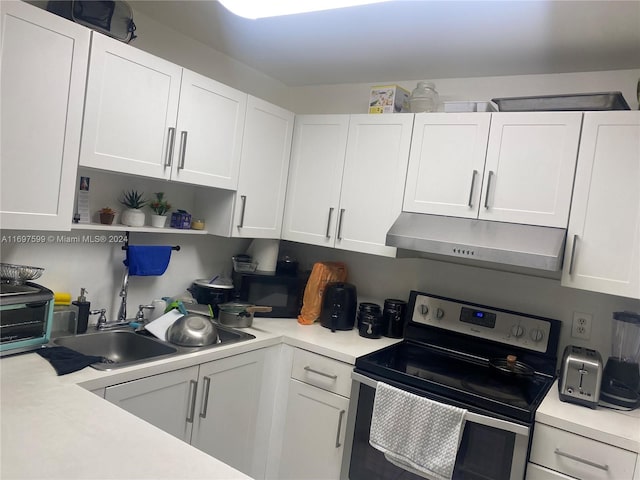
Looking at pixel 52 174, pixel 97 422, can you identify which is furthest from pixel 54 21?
pixel 97 422

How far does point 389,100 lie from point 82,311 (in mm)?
1891

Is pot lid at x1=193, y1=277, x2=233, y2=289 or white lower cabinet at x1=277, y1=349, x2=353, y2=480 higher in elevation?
pot lid at x1=193, y1=277, x2=233, y2=289

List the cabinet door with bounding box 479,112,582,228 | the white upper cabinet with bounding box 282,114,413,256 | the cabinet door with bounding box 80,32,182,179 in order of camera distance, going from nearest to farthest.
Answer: the cabinet door with bounding box 80,32,182,179 < the cabinet door with bounding box 479,112,582,228 < the white upper cabinet with bounding box 282,114,413,256

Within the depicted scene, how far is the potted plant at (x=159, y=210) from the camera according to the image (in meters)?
2.41

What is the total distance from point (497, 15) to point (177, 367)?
1973 millimetres

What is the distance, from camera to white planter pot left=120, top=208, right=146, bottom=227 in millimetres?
2275

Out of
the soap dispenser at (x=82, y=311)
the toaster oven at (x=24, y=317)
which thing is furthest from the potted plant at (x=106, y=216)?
the toaster oven at (x=24, y=317)

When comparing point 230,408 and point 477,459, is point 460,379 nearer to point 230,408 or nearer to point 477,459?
point 477,459

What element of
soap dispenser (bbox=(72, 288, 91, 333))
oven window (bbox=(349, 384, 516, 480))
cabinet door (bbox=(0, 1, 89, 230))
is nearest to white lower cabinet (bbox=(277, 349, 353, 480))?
oven window (bbox=(349, 384, 516, 480))

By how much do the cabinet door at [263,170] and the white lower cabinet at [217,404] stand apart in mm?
746

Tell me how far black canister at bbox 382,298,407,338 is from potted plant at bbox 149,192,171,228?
131 centimetres

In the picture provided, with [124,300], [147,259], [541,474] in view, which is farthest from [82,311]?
[541,474]

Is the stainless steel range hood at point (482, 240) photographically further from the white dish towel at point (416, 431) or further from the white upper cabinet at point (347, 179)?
the white dish towel at point (416, 431)

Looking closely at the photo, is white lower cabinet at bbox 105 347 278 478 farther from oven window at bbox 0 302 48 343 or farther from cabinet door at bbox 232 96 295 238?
cabinet door at bbox 232 96 295 238
